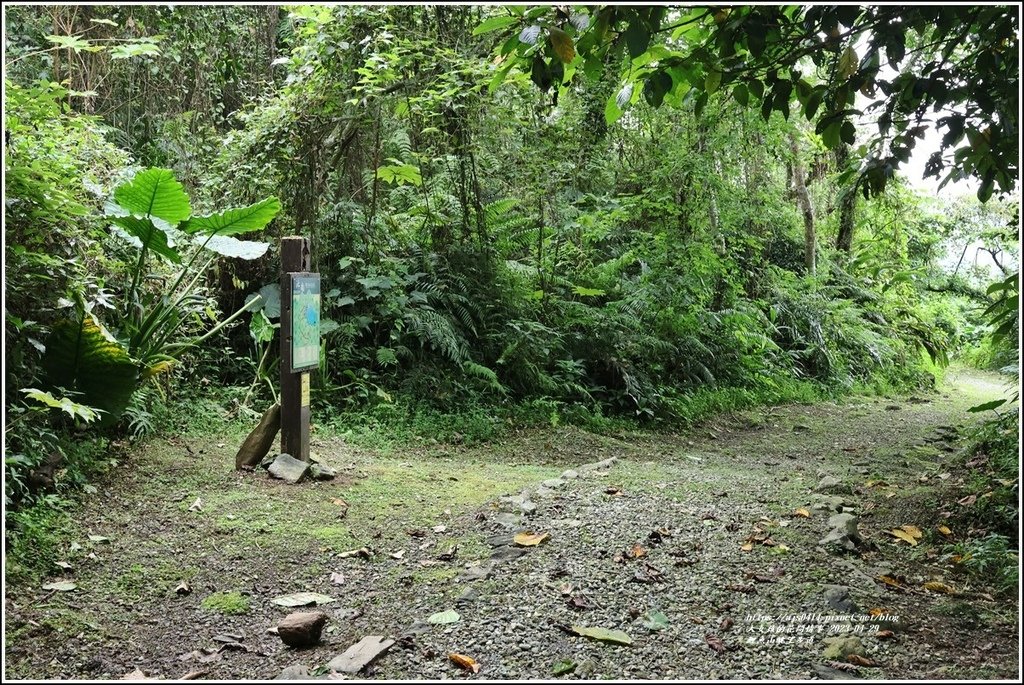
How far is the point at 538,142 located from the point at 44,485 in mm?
5901

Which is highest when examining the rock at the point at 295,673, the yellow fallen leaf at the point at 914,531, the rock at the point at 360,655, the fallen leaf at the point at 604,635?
the yellow fallen leaf at the point at 914,531

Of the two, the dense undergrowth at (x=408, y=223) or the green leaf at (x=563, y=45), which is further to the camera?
the dense undergrowth at (x=408, y=223)

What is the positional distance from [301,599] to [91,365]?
2303mm

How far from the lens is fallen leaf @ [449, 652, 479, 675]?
259 cm

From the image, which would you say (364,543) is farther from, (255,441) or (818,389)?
(818,389)

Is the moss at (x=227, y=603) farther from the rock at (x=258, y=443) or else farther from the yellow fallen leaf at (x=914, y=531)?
the yellow fallen leaf at (x=914, y=531)

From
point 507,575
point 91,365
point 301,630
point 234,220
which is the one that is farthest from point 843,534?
point 234,220

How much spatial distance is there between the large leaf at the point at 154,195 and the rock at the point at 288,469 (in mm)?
1916

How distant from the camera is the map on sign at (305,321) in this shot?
18.0ft

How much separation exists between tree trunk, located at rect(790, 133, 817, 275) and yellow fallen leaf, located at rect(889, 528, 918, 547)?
854 cm

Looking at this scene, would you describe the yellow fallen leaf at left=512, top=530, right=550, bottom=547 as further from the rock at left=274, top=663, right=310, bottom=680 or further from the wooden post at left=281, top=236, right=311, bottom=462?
the wooden post at left=281, top=236, right=311, bottom=462

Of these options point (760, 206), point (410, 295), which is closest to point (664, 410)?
point (410, 295)

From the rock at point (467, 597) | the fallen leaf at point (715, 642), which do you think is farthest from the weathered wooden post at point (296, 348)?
the fallen leaf at point (715, 642)

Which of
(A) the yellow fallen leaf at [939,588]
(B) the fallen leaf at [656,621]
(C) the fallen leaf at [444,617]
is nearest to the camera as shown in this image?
(B) the fallen leaf at [656,621]
